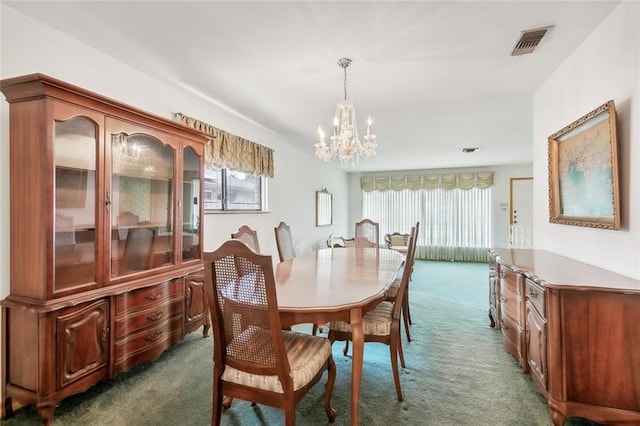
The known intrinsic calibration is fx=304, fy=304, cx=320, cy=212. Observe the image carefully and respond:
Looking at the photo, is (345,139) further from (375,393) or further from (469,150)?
(469,150)

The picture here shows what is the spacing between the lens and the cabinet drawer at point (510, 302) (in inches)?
86.6

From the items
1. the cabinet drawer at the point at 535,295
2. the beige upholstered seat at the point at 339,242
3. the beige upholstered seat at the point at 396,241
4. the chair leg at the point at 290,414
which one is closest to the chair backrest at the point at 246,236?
the chair leg at the point at 290,414

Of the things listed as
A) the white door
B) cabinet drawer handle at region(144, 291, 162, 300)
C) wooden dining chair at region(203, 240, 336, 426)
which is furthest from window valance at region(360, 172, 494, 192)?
wooden dining chair at region(203, 240, 336, 426)

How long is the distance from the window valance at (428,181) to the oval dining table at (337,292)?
5.67 m

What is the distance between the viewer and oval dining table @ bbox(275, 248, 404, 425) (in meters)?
1.50

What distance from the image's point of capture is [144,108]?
8.61 feet

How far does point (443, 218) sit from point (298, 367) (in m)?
7.24

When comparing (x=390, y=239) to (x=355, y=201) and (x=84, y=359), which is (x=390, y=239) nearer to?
(x=355, y=201)

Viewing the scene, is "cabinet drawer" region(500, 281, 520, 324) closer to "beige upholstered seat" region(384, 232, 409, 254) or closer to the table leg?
the table leg

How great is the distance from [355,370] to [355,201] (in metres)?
7.23

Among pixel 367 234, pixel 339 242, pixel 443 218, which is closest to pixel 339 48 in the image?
pixel 367 234

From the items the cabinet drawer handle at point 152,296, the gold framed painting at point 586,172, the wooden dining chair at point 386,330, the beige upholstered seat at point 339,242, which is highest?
the gold framed painting at point 586,172

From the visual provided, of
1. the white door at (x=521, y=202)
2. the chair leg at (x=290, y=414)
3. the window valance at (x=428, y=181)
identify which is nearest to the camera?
the chair leg at (x=290, y=414)

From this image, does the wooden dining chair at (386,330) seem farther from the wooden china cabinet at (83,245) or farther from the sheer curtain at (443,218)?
the sheer curtain at (443,218)
